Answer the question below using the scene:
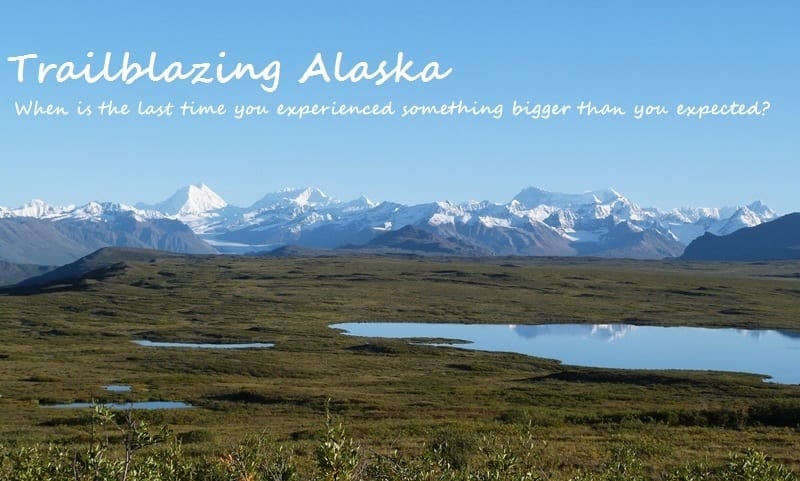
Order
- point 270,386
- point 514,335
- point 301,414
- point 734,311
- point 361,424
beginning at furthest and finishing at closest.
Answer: point 734,311 → point 514,335 → point 270,386 → point 301,414 → point 361,424

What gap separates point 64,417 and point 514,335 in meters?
99.5

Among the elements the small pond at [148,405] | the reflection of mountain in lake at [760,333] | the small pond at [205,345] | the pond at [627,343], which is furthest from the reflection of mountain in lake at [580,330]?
the small pond at [148,405]

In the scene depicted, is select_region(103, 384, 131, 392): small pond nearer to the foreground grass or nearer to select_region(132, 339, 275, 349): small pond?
select_region(132, 339, 275, 349): small pond

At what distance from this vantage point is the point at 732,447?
4278 cm

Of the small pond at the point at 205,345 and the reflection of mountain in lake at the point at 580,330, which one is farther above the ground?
the reflection of mountain in lake at the point at 580,330

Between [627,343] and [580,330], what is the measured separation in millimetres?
20520

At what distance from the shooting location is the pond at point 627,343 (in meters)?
115

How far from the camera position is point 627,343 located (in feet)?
458

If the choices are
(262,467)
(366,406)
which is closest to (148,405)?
(366,406)

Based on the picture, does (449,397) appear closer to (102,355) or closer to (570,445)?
(570,445)

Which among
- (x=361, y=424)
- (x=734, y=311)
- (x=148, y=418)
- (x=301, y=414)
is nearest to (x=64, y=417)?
(x=148, y=418)

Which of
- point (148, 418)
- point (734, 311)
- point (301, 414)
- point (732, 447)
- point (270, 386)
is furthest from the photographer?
point (734, 311)

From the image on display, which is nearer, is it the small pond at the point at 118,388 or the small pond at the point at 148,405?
the small pond at the point at 148,405

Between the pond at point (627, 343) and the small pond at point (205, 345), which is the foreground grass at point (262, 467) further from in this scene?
the small pond at point (205, 345)
